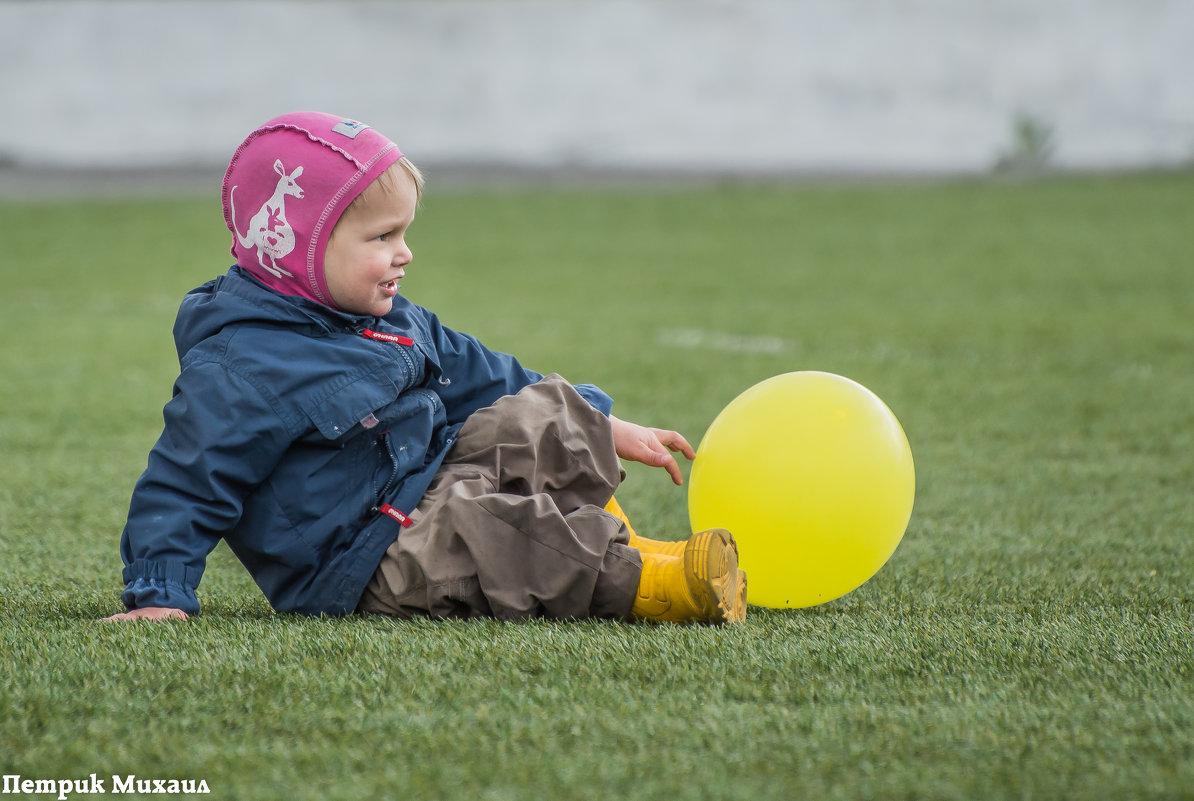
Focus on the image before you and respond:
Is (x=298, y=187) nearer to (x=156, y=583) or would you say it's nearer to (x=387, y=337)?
(x=387, y=337)

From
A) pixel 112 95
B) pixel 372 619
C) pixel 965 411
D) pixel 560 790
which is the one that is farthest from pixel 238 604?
pixel 112 95

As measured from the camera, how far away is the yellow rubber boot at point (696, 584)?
5.93 feet

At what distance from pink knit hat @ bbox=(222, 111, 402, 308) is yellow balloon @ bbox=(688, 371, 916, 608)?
0.74 metres

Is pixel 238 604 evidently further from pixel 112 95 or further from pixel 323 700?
pixel 112 95

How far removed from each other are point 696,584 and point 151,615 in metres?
0.79

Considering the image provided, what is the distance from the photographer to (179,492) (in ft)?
5.95

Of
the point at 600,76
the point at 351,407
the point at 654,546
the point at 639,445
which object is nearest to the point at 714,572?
the point at 654,546

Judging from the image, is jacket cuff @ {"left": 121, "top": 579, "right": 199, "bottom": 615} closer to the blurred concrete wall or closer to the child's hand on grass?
the child's hand on grass

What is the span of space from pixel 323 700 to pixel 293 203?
81cm

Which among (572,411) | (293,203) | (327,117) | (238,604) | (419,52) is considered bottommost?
(238,604)

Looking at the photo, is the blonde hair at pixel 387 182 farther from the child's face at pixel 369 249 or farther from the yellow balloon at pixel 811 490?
the yellow balloon at pixel 811 490

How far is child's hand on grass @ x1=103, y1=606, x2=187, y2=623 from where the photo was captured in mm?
1775

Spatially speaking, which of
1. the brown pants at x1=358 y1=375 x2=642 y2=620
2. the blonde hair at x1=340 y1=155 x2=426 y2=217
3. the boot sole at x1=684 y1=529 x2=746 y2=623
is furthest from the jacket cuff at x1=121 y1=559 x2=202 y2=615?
the boot sole at x1=684 y1=529 x2=746 y2=623

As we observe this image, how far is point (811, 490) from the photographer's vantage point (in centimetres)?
203
